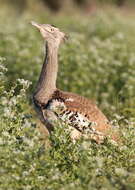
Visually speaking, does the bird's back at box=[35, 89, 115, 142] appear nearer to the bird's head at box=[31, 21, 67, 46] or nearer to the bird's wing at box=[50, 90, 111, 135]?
the bird's wing at box=[50, 90, 111, 135]

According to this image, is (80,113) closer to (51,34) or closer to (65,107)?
(65,107)

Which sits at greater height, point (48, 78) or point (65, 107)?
point (48, 78)

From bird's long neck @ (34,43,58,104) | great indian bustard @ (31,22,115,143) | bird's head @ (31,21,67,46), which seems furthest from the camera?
bird's head @ (31,21,67,46)

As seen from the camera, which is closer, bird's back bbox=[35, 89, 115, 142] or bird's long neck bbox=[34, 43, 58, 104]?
bird's back bbox=[35, 89, 115, 142]

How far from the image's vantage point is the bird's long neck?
6.45 m

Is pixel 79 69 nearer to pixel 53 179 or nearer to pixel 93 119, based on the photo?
pixel 93 119

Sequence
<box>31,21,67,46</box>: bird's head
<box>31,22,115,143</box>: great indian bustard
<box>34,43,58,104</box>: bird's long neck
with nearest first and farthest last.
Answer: <box>31,22,115,143</box>: great indian bustard → <box>34,43,58,104</box>: bird's long neck → <box>31,21,67,46</box>: bird's head

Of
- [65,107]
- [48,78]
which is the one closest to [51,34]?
[48,78]

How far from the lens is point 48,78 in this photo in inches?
261

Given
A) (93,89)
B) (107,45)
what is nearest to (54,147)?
(93,89)

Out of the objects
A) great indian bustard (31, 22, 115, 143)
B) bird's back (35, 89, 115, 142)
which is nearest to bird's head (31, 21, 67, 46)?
great indian bustard (31, 22, 115, 143)

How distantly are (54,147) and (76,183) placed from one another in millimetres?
519

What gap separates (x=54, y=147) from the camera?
5238mm

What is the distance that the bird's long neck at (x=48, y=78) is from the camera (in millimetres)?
6449
